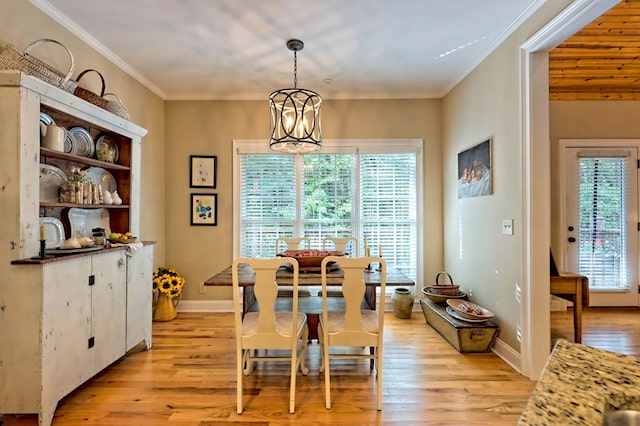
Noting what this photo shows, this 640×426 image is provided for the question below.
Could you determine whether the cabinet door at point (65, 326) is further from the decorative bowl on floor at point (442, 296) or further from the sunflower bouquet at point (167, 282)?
the decorative bowl on floor at point (442, 296)

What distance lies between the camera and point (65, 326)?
1.97 m

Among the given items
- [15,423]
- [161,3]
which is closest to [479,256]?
[161,3]

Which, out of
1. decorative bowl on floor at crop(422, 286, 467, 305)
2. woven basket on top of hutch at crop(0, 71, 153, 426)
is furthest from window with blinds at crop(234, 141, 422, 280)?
woven basket on top of hutch at crop(0, 71, 153, 426)

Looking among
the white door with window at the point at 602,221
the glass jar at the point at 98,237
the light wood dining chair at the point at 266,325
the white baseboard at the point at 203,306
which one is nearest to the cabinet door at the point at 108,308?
the glass jar at the point at 98,237

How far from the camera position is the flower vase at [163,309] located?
12.1 ft

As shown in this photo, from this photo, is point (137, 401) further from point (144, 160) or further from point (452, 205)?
point (452, 205)

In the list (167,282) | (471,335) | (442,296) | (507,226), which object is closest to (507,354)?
(471,335)

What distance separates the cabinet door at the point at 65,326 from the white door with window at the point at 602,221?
16.9 feet

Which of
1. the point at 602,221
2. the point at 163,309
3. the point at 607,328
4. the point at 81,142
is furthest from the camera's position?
the point at 602,221

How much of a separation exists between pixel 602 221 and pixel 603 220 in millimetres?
18

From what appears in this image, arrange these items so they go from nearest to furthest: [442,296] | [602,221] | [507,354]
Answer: [507,354], [442,296], [602,221]

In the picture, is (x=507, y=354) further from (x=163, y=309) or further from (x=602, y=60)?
(x=163, y=309)

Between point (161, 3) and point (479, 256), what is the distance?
339 centimetres

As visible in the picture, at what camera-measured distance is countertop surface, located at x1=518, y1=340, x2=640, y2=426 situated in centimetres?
58
